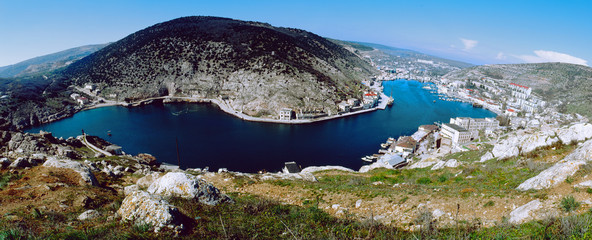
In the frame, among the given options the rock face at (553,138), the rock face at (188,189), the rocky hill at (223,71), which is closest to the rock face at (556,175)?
the rock face at (553,138)

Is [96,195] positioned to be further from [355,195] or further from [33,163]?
[355,195]

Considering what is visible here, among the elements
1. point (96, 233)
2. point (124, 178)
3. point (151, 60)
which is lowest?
point (124, 178)

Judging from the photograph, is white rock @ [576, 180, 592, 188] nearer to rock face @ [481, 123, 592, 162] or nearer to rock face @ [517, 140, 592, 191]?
rock face @ [517, 140, 592, 191]

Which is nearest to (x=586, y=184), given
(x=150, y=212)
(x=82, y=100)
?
(x=150, y=212)

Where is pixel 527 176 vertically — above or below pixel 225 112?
above

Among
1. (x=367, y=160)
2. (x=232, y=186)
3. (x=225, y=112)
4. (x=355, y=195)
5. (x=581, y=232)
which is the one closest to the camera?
(x=581, y=232)

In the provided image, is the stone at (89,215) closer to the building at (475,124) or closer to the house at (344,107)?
the building at (475,124)

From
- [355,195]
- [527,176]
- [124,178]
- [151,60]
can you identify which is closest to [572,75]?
[527,176]
